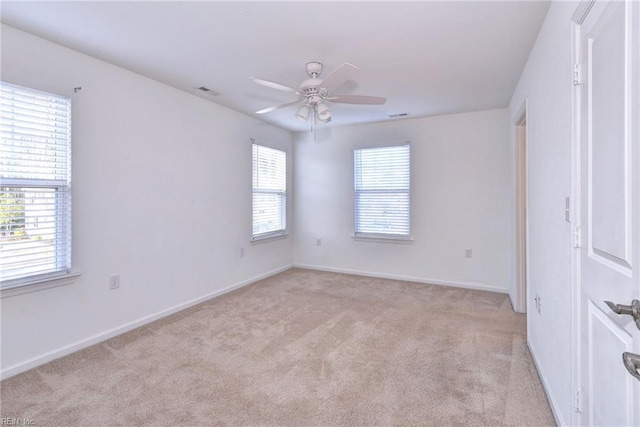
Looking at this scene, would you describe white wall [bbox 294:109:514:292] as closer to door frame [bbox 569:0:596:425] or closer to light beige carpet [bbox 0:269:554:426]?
light beige carpet [bbox 0:269:554:426]

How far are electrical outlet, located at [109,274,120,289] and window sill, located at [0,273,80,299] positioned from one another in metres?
0.30

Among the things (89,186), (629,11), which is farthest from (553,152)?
(89,186)

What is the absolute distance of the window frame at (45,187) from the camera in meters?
2.20

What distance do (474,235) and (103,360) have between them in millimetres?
4393

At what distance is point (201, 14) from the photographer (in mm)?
2018

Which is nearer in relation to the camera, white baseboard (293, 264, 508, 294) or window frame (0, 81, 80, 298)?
window frame (0, 81, 80, 298)

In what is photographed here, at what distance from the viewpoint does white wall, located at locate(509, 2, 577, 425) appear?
62.2 inches

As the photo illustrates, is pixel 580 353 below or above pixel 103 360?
above

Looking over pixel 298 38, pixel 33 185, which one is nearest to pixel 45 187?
pixel 33 185

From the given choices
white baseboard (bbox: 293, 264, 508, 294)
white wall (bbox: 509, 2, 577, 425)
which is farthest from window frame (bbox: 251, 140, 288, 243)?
white wall (bbox: 509, 2, 577, 425)

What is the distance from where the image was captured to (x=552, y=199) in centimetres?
185

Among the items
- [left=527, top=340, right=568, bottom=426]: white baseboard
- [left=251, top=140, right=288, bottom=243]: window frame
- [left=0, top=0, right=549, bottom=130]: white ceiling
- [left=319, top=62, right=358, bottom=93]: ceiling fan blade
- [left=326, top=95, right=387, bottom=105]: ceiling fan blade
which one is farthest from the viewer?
[left=251, top=140, right=288, bottom=243]: window frame

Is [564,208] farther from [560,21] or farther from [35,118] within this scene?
[35,118]

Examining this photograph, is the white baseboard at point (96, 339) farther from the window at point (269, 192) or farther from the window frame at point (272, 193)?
the window at point (269, 192)
